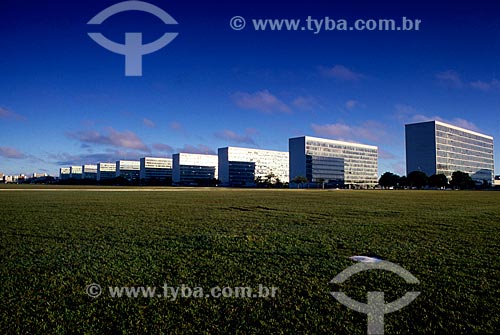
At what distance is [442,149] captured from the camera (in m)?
156

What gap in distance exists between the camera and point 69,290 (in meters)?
5.77

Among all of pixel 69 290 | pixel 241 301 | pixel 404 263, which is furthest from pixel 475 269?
pixel 69 290

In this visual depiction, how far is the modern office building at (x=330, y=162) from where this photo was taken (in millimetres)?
170000

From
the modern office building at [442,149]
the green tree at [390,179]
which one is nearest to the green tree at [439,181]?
the green tree at [390,179]

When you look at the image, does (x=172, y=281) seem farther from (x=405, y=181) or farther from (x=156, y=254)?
(x=405, y=181)

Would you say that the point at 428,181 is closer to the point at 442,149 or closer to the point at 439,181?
the point at 439,181

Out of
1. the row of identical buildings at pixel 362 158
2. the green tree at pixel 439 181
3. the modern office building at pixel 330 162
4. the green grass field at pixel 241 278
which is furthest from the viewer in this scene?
the modern office building at pixel 330 162

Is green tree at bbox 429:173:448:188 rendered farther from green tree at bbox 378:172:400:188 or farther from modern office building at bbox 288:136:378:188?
modern office building at bbox 288:136:378:188

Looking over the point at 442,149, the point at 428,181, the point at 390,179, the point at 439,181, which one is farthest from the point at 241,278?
the point at 442,149

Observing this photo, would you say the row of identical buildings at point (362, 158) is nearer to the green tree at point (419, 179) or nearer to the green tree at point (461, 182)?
the green tree at point (461, 182)

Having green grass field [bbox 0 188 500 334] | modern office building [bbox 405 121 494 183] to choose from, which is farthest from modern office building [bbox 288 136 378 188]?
green grass field [bbox 0 188 500 334]
